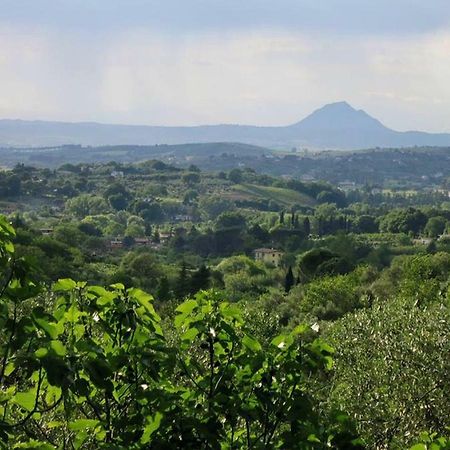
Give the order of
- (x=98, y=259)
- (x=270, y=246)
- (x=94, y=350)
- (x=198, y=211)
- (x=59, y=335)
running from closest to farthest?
(x=94, y=350) → (x=59, y=335) → (x=98, y=259) → (x=270, y=246) → (x=198, y=211)

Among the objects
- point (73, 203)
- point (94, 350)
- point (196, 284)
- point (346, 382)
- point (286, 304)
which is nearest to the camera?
point (94, 350)

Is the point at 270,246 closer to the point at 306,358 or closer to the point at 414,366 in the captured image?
the point at 414,366

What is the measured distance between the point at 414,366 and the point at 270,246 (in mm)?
100281

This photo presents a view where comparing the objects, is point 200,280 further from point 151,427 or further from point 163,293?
point 151,427

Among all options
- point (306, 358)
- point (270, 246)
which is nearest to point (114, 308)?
point (306, 358)

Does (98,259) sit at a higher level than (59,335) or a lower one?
lower

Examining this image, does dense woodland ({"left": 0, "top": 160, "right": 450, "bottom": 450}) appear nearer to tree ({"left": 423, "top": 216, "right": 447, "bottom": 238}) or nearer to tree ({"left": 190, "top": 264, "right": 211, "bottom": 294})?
tree ({"left": 190, "top": 264, "right": 211, "bottom": 294})

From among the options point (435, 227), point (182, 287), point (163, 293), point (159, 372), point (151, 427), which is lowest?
point (435, 227)

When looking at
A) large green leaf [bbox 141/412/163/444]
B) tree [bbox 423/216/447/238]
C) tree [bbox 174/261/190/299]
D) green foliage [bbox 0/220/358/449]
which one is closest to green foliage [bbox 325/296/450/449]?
green foliage [bbox 0/220/358/449]

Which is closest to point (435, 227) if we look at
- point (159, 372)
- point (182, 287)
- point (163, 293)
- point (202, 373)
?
point (182, 287)

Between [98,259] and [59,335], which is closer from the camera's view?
[59,335]

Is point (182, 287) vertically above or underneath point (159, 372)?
underneath

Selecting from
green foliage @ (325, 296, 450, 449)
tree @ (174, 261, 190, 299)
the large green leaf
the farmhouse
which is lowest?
the farmhouse

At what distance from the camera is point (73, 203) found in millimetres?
161125
